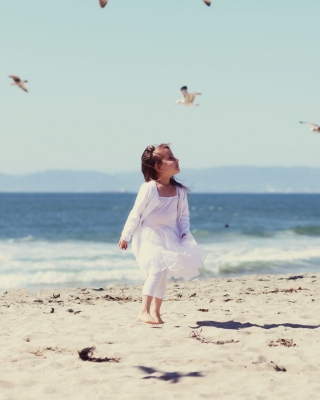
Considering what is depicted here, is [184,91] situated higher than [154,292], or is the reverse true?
[184,91]

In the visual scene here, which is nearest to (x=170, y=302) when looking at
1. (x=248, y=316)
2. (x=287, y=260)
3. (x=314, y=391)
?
(x=248, y=316)

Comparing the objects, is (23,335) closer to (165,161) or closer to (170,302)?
(165,161)

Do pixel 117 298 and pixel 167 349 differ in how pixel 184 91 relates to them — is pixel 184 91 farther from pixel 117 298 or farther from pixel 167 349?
pixel 167 349

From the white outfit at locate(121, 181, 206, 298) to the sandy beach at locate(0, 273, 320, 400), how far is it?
1.78 feet

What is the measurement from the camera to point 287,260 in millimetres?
19156

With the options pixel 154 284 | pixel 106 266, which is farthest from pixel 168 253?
pixel 106 266

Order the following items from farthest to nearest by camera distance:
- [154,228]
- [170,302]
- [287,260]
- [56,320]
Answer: [287,260] < [170,302] < [56,320] < [154,228]

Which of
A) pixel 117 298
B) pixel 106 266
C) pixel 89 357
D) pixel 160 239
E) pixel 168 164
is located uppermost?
pixel 168 164

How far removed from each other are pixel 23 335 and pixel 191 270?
164cm

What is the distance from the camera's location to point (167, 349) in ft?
18.0

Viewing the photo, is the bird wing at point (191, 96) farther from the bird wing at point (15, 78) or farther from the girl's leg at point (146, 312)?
the girl's leg at point (146, 312)

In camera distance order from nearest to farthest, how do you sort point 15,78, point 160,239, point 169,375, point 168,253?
point 169,375, point 168,253, point 160,239, point 15,78

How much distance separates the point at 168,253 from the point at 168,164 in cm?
86

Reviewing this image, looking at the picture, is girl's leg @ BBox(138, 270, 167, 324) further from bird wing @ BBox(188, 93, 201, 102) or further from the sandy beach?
bird wing @ BBox(188, 93, 201, 102)
